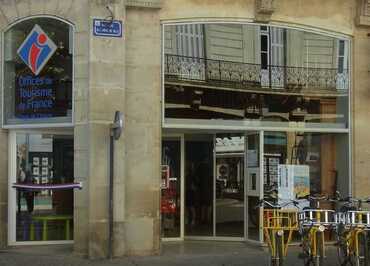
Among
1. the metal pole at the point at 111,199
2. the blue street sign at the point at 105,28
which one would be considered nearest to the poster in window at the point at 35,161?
the metal pole at the point at 111,199

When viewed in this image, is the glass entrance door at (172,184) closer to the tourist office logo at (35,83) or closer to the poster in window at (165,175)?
the poster in window at (165,175)

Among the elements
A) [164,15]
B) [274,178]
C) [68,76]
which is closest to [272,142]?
[274,178]

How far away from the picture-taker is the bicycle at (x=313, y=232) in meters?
9.47

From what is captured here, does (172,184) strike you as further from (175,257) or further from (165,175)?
(175,257)

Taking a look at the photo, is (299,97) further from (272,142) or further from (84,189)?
(84,189)

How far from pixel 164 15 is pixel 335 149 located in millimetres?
4476

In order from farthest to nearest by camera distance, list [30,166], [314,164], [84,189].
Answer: [314,164]
[30,166]
[84,189]

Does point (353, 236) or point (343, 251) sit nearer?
point (353, 236)

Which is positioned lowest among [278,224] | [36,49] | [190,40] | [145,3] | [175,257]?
[175,257]

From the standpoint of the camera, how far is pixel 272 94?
512 inches

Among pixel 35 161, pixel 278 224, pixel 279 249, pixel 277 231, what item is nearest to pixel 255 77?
pixel 278 224

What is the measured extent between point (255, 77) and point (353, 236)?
4.43 metres

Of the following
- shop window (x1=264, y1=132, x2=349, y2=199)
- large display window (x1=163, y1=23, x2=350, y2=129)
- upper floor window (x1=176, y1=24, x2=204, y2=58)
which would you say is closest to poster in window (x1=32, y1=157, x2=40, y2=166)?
large display window (x1=163, y1=23, x2=350, y2=129)

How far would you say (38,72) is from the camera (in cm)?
1218
